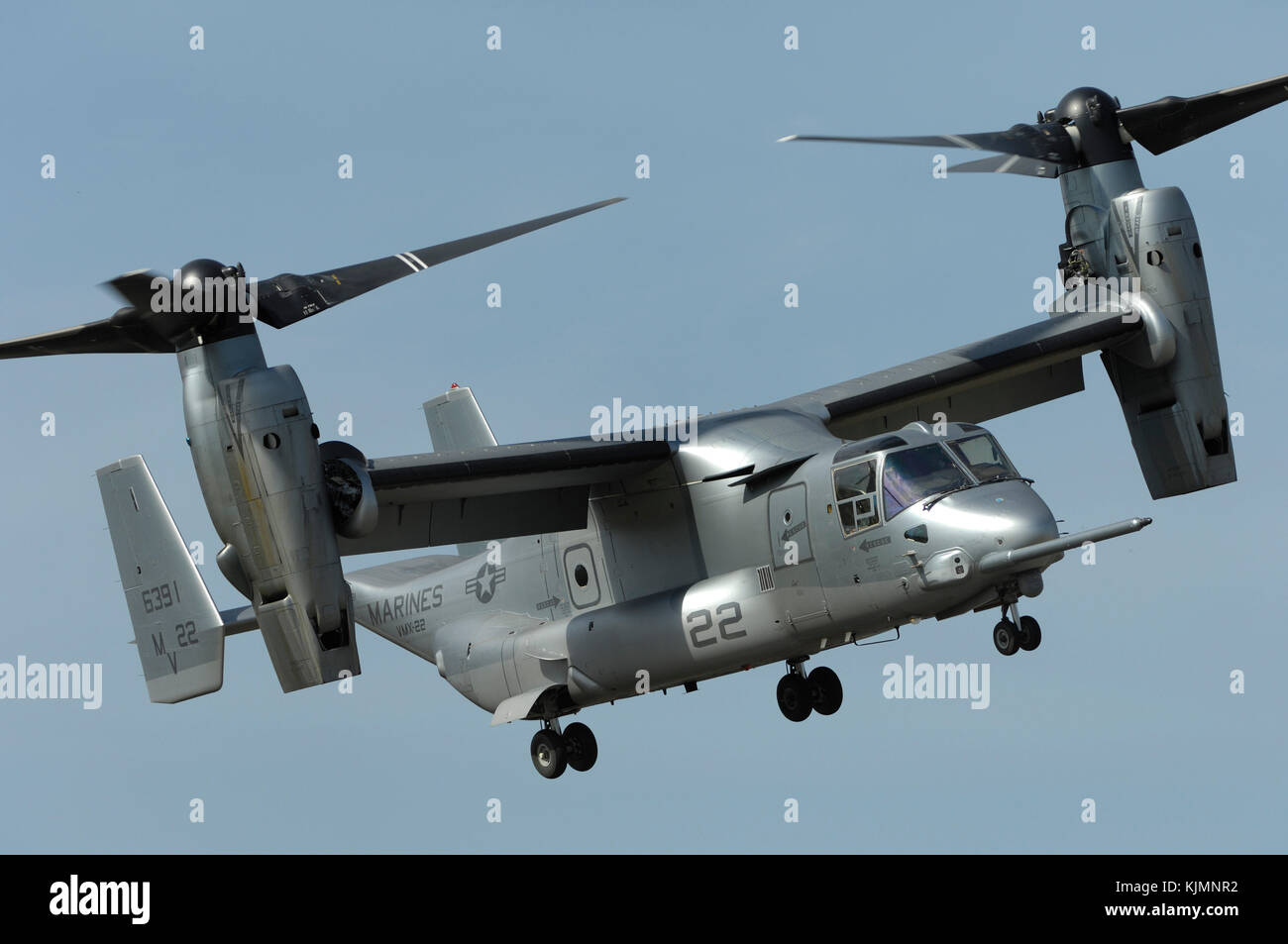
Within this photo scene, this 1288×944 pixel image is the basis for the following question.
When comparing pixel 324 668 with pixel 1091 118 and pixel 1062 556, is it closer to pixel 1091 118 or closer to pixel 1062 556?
pixel 1062 556

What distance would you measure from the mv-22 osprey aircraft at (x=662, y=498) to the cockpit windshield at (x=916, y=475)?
26 mm

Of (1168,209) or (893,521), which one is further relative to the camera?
(1168,209)

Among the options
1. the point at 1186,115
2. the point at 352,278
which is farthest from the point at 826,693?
the point at 1186,115

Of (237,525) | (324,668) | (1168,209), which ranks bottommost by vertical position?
(324,668)

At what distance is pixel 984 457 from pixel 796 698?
5014 mm

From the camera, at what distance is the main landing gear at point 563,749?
76.7 feet

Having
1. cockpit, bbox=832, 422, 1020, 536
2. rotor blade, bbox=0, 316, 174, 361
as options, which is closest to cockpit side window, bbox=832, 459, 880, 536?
cockpit, bbox=832, 422, 1020, 536

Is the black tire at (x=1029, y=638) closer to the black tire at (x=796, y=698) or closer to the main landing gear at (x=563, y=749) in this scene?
the black tire at (x=796, y=698)

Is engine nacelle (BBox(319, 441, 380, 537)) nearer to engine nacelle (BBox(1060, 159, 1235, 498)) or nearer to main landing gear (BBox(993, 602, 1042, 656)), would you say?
main landing gear (BBox(993, 602, 1042, 656))

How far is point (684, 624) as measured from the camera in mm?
21875

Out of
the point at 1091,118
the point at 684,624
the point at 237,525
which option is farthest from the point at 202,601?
the point at 1091,118

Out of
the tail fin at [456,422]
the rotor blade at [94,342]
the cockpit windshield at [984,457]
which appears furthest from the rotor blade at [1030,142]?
the rotor blade at [94,342]

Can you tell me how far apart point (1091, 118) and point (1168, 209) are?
66.3 inches

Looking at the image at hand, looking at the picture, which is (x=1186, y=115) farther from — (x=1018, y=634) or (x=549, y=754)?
(x=549, y=754)
